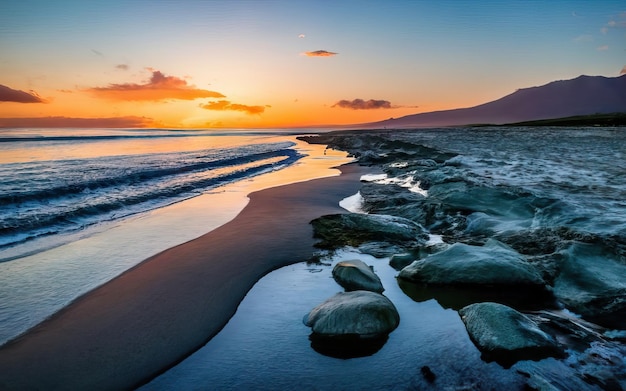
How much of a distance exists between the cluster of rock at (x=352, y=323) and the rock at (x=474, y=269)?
132 cm

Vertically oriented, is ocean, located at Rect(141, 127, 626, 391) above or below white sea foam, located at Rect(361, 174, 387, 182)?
above

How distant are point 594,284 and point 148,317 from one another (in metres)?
6.42

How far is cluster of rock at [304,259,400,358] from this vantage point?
4020mm

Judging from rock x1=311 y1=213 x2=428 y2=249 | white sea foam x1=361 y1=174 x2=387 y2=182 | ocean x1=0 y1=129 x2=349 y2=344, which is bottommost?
white sea foam x1=361 y1=174 x2=387 y2=182

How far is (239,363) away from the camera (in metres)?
3.79

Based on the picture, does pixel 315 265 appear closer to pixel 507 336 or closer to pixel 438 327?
pixel 438 327

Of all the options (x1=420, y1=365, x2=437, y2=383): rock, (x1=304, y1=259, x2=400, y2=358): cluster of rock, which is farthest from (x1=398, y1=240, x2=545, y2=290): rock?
(x1=420, y1=365, x2=437, y2=383): rock

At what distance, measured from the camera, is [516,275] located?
526cm

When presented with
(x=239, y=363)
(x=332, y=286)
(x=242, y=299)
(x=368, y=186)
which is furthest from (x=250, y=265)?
(x=368, y=186)

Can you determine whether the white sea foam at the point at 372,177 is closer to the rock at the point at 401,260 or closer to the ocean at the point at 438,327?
the ocean at the point at 438,327

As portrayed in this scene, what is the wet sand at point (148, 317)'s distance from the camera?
366 cm

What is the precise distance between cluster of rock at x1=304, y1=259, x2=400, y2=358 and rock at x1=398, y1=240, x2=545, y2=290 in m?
1.32

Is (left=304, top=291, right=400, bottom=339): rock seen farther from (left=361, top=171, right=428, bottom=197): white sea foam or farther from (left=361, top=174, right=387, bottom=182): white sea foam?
(left=361, top=174, right=387, bottom=182): white sea foam

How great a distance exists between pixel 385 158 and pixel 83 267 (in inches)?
874
